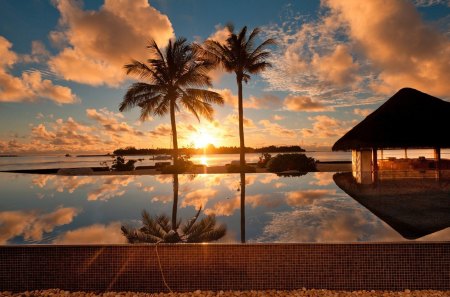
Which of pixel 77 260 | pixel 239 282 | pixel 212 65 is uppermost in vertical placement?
pixel 212 65

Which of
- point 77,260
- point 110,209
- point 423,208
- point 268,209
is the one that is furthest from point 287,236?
point 110,209

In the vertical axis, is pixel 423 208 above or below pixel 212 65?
below

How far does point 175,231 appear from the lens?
5863 mm

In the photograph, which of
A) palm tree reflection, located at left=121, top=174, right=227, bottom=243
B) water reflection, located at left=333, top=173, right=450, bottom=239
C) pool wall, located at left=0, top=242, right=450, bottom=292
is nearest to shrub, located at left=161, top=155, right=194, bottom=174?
water reflection, located at left=333, top=173, right=450, bottom=239

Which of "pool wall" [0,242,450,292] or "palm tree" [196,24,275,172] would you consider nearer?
"pool wall" [0,242,450,292]

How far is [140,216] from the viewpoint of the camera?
8.13 m

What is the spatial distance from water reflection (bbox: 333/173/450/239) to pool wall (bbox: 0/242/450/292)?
1155 mm

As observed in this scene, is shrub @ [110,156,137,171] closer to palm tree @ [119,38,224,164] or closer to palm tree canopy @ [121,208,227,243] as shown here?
palm tree @ [119,38,224,164]

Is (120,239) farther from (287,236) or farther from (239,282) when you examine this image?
(287,236)

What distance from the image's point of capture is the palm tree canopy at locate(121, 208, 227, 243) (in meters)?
5.79

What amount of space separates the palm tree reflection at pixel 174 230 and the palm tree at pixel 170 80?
13501mm

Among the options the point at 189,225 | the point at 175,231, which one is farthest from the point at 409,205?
the point at 175,231

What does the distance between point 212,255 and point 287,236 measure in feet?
6.20

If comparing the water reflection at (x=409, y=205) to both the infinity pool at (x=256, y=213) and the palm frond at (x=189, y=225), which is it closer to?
the infinity pool at (x=256, y=213)
